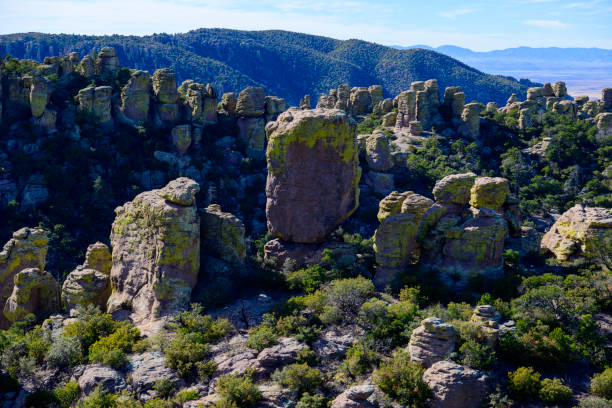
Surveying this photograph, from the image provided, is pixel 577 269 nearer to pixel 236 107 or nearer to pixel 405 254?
pixel 405 254

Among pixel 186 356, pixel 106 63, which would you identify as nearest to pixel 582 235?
pixel 186 356

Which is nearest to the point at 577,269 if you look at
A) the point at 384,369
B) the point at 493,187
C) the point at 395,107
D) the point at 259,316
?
the point at 493,187

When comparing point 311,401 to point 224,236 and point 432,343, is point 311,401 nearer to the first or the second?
point 432,343

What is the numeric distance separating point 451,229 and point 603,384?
30.6 ft

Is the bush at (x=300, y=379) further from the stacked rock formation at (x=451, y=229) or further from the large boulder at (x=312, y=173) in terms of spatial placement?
the large boulder at (x=312, y=173)

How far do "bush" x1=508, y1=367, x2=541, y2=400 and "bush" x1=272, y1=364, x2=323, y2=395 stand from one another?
5888mm

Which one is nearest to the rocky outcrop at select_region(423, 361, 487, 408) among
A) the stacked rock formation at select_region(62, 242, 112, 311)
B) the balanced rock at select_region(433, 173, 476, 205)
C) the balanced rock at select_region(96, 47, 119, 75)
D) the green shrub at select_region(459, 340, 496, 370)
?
the green shrub at select_region(459, 340, 496, 370)

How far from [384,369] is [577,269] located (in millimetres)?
11342

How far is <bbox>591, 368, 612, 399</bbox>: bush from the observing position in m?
15.5

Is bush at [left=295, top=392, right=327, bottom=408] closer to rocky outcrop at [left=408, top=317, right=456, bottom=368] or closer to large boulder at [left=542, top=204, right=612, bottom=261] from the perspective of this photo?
rocky outcrop at [left=408, top=317, right=456, bottom=368]

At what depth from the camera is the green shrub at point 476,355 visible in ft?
54.6

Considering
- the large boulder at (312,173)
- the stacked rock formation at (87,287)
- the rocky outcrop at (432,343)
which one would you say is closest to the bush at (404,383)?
the rocky outcrop at (432,343)

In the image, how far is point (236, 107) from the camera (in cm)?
6444

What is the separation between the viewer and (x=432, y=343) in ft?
56.4
